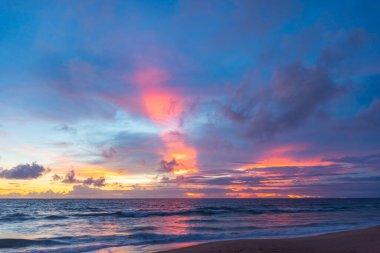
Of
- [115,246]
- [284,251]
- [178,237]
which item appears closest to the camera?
[284,251]

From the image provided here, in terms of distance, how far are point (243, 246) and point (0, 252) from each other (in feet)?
51.0

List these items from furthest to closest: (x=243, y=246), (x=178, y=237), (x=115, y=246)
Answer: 1. (x=178, y=237)
2. (x=115, y=246)
3. (x=243, y=246)

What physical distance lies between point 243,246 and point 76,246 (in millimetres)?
12140

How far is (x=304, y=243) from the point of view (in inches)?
833

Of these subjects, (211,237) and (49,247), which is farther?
(211,237)

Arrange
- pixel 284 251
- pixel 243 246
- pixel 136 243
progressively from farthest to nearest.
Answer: pixel 136 243 → pixel 243 246 → pixel 284 251

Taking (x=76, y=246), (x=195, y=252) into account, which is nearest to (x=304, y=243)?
(x=195, y=252)

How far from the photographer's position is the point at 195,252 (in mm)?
17953

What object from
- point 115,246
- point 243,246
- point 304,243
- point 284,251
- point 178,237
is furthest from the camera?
point 178,237

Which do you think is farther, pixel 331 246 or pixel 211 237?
pixel 211 237

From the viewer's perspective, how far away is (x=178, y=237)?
2800cm

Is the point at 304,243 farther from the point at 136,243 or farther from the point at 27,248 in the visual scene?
the point at 27,248

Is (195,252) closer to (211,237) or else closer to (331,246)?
(331,246)

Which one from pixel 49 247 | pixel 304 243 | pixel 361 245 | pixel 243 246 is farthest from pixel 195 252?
pixel 49 247
